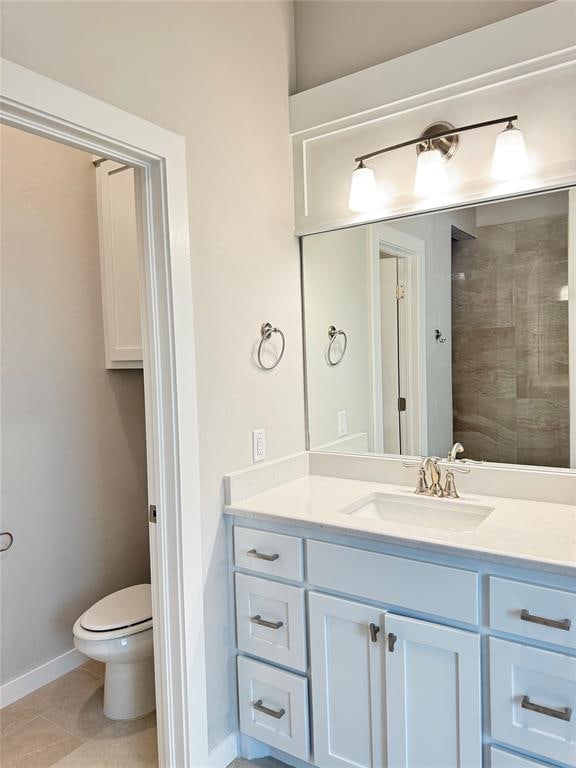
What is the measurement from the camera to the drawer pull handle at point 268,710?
1.73 meters

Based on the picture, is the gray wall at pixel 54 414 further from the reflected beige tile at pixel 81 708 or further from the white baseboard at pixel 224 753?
the white baseboard at pixel 224 753

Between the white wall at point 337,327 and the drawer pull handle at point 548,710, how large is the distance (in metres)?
1.02

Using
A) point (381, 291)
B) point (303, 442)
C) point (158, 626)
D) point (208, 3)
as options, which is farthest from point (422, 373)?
point (208, 3)

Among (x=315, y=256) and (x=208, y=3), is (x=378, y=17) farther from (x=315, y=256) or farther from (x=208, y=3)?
(x=315, y=256)

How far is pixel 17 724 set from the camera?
81.4 inches

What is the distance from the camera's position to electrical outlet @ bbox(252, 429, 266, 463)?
76.9 inches

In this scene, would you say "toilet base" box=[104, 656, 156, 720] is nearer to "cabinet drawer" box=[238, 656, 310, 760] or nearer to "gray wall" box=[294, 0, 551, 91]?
"cabinet drawer" box=[238, 656, 310, 760]

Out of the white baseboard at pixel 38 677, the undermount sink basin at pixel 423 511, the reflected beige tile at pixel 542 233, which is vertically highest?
the reflected beige tile at pixel 542 233

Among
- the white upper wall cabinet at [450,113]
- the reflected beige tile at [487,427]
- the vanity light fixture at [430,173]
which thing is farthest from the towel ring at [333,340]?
the vanity light fixture at [430,173]

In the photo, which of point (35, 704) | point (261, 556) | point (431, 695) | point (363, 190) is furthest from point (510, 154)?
point (35, 704)

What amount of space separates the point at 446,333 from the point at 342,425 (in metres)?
0.57

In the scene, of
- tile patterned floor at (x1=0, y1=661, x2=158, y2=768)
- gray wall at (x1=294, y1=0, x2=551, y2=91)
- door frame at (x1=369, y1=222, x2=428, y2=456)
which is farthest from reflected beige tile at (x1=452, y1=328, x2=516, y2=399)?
tile patterned floor at (x1=0, y1=661, x2=158, y2=768)

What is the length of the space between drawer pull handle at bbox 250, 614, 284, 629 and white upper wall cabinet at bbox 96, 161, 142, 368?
1249 millimetres

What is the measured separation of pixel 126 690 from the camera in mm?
2078
